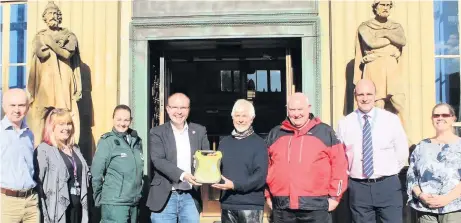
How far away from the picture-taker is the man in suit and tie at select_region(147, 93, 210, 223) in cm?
465

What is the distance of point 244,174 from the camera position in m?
4.47

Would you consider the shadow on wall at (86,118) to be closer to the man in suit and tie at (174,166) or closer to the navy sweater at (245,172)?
the man in suit and tie at (174,166)

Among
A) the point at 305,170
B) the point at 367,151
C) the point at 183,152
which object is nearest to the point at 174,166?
the point at 183,152

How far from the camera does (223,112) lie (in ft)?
33.6

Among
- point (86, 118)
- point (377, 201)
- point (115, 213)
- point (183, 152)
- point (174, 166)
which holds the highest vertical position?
point (86, 118)

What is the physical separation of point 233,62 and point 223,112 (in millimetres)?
1918

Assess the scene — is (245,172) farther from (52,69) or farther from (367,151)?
(52,69)

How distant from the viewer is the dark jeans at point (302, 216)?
437 cm

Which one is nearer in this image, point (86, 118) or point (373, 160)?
point (373, 160)

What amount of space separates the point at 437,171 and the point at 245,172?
170cm

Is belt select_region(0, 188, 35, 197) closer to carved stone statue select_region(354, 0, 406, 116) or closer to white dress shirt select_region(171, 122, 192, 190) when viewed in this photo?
white dress shirt select_region(171, 122, 192, 190)

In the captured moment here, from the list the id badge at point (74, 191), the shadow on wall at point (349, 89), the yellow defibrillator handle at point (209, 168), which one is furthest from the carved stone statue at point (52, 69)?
the shadow on wall at point (349, 89)

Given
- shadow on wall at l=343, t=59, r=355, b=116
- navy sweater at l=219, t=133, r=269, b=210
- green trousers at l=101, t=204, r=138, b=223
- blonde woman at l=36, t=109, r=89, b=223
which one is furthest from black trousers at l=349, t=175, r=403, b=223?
blonde woman at l=36, t=109, r=89, b=223

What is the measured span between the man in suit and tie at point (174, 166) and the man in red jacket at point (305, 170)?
29.2 inches
